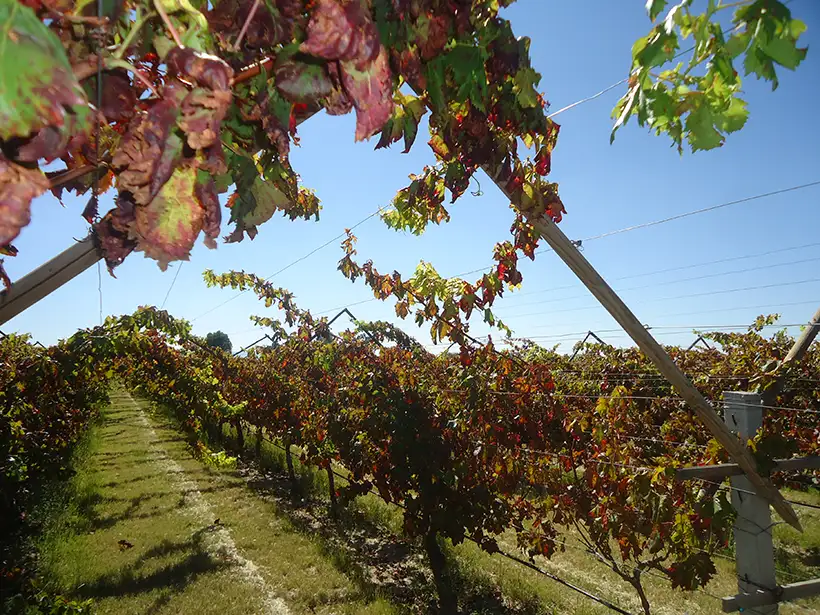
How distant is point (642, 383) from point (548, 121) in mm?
7361

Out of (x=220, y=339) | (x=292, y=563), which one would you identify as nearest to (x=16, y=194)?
(x=292, y=563)

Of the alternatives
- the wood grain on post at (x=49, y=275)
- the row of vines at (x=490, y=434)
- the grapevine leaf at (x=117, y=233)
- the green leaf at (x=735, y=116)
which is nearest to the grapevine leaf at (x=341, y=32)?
Answer: the grapevine leaf at (x=117, y=233)

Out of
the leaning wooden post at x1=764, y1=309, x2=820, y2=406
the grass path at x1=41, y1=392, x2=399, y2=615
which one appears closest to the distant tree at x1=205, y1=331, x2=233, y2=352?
the grass path at x1=41, y1=392, x2=399, y2=615

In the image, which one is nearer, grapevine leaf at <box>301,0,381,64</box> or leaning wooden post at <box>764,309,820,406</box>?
grapevine leaf at <box>301,0,381,64</box>

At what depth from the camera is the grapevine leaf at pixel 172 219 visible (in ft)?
1.97

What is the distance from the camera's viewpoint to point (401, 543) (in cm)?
694

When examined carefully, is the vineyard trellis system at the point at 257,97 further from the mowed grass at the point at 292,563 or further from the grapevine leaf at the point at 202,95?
the mowed grass at the point at 292,563

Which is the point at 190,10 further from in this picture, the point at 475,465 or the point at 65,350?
the point at 65,350

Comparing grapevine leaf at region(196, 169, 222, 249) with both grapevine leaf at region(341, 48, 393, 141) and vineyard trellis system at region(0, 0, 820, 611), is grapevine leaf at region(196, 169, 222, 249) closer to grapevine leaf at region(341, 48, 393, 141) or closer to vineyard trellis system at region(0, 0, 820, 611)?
vineyard trellis system at region(0, 0, 820, 611)

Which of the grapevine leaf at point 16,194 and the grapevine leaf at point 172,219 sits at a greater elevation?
the grapevine leaf at point 172,219

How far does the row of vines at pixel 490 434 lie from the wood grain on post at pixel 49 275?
10.5 feet

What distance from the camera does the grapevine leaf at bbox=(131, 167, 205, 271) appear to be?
60cm

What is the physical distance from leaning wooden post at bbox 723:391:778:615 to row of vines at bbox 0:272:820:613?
0.18 meters

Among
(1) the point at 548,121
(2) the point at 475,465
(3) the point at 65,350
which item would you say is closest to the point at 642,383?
(2) the point at 475,465
